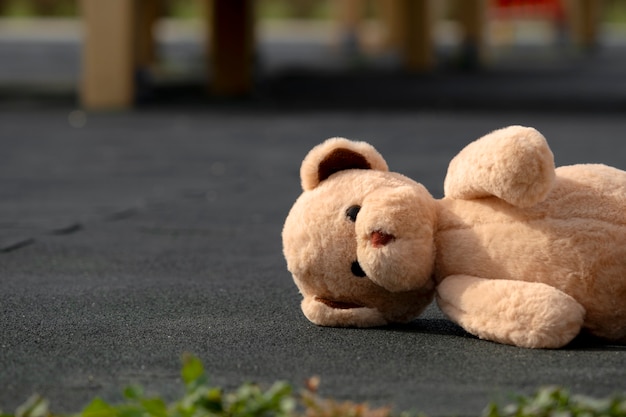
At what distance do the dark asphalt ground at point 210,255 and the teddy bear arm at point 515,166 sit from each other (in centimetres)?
29

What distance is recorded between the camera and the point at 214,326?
2514 mm

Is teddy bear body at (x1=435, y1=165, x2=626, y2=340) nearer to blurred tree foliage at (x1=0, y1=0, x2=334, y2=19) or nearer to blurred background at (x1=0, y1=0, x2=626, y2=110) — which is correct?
blurred background at (x1=0, y1=0, x2=626, y2=110)

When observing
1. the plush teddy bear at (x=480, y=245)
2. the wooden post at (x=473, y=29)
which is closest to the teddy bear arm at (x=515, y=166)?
the plush teddy bear at (x=480, y=245)

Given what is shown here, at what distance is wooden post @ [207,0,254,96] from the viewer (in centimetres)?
980

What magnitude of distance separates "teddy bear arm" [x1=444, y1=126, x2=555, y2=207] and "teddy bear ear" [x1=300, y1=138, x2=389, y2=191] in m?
0.27

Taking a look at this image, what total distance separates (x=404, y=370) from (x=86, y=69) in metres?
6.49

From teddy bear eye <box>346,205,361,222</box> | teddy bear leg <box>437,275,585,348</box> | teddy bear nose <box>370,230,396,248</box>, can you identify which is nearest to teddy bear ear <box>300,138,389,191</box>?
teddy bear eye <box>346,205,361,222</box>

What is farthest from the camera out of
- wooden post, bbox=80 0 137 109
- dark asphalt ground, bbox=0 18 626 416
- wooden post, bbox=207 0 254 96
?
wooden post, bbox=207 0 254 96

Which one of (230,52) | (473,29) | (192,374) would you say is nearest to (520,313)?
(192,374)

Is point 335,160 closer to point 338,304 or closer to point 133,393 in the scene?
point 338,304

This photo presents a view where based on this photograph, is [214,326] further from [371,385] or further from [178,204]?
[178,204]

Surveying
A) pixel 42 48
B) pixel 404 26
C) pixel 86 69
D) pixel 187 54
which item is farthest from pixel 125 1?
pixel 42 48

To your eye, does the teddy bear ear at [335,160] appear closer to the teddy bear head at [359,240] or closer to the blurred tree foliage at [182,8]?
the teddy bear head at [359,240]

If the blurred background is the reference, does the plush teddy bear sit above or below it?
above
